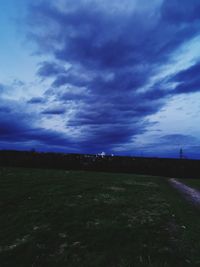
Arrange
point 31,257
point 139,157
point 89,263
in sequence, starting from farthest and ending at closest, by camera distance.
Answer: point 139,157 < point 31,257 < point 89,263

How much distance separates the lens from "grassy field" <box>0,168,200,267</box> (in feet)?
22.1

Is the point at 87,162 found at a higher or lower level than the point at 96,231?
higher

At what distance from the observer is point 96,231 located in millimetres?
8602

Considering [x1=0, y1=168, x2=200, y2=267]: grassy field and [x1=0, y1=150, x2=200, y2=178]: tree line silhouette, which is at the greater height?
[x1=0, y1=150, x2=200, y2=178]: tree line silhouette

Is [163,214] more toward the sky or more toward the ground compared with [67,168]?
more toward the ground

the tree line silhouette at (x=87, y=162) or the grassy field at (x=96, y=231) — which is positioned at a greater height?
the tree line silhouette at (x=87, y=162)

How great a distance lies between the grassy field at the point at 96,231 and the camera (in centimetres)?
674

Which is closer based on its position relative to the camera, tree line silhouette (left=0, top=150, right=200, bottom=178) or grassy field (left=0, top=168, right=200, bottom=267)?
grassy field (left=0, top=168, right=200, bottom=267)

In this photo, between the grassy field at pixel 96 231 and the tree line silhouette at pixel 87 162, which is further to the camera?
the tree line silhouette at pixel 87 162

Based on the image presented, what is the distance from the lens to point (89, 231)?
859 cm

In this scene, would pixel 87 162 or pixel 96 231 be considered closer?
pixel 96 231

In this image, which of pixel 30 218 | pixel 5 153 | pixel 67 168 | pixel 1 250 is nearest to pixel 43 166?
pixel 67 168

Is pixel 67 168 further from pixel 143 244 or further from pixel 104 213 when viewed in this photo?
pixel 143 244

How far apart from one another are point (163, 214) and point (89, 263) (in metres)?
5.43
